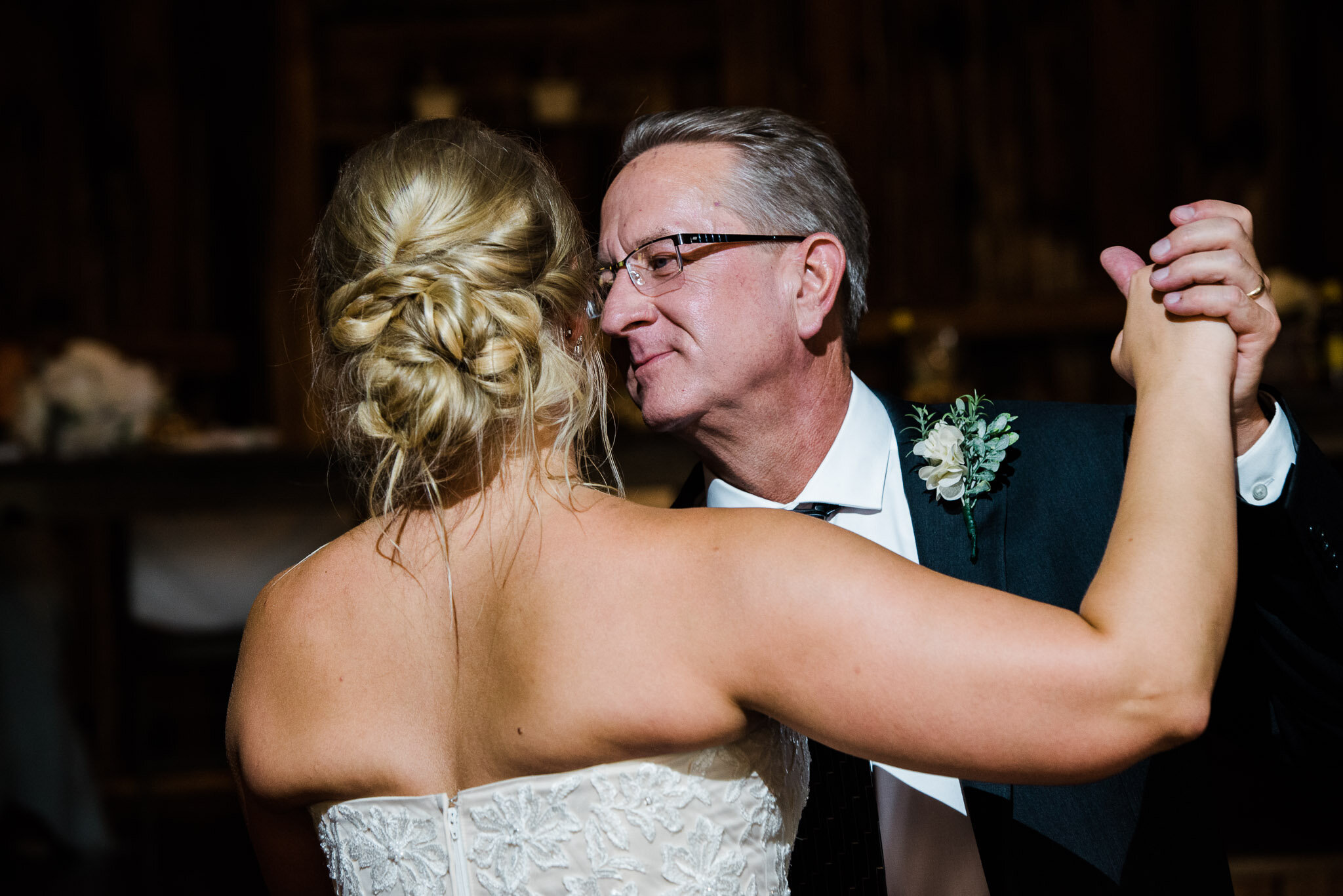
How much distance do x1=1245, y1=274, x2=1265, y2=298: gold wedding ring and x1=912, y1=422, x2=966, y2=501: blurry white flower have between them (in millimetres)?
496

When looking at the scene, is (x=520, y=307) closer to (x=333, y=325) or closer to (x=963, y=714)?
(x=333, y=325)

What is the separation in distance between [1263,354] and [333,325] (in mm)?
980

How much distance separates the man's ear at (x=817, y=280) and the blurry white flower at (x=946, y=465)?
0.29m

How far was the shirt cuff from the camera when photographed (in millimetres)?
1444

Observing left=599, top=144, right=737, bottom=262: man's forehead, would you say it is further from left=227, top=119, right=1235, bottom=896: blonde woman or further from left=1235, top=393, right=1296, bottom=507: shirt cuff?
left=1235, top=393, right=1296, bottom=507: shirt cuff

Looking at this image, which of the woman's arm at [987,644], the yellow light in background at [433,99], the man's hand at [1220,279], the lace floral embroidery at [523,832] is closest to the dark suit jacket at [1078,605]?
the man's hand at [1220,279]

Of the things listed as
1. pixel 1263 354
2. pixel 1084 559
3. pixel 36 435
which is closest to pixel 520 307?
pixel 1263 354

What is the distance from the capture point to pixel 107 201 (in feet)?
18.7

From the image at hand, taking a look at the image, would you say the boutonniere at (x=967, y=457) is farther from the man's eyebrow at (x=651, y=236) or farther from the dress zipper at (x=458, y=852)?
the dress zipper at (x=458, y=852)

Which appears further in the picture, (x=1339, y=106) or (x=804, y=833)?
(x=1339, y=106)

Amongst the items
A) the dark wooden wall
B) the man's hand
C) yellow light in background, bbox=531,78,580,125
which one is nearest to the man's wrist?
the man's hand

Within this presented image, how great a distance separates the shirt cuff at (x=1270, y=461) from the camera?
1.44m

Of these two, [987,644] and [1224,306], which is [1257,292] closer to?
[1224,306]

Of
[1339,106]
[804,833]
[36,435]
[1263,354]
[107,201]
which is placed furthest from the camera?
[107,201]
